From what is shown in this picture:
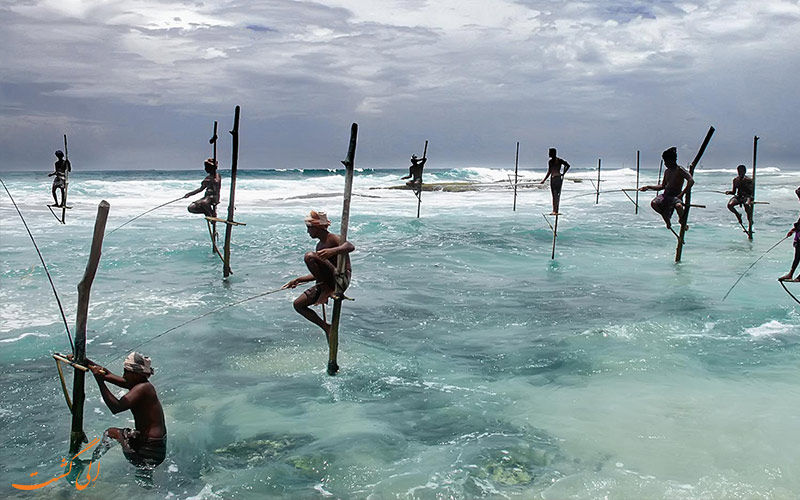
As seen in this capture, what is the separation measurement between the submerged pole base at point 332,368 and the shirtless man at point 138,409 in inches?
116

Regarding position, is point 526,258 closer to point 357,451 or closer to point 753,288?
point 753,288

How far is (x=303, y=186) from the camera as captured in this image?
184ft

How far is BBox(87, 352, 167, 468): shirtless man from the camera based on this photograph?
5.22 metres

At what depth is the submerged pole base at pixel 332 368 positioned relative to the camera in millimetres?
8524

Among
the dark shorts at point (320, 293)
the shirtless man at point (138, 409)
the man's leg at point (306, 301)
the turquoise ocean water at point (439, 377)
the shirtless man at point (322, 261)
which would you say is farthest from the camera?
the man's leg at point (306, 301)

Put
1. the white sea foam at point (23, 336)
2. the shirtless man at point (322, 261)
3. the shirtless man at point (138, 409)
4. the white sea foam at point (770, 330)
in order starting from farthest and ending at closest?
the white sea foam at point (770, 330) < the white sea foam at point (23, 336) < the shirtless man at point (322, 261) < the shirtless man at point (138, 409)

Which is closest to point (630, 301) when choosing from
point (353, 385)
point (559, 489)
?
point (353, 385)

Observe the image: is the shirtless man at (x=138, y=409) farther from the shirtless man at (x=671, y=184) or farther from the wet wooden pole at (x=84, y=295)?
the shirtless man at (x=671, y=184)

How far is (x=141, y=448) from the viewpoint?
564cm

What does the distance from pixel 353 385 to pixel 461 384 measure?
134 cm

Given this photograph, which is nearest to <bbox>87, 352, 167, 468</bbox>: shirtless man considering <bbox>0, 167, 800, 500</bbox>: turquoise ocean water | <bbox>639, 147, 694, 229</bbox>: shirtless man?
<bbox>0, 167, 800, 500</bbox>: turquoise ocean water

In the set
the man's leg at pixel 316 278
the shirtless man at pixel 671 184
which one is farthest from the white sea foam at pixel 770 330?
the man's leg at pixel 316 278

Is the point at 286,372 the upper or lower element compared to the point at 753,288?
lower

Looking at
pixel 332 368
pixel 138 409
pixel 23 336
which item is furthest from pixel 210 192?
pixel 138 409
